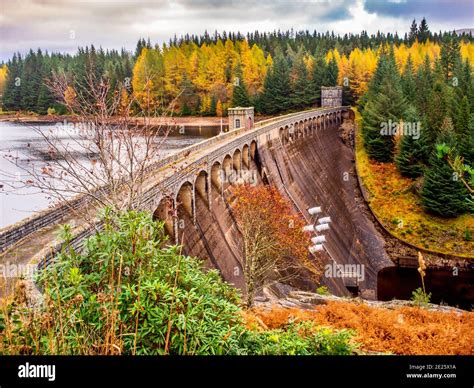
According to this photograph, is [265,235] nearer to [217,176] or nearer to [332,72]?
[217,176]

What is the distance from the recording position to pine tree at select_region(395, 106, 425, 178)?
4738cm

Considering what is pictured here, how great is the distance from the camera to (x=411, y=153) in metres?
47.6

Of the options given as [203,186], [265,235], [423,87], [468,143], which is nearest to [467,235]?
[468,143]

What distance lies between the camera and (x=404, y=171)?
49.2 m

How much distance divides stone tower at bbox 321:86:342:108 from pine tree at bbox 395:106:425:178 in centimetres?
2965

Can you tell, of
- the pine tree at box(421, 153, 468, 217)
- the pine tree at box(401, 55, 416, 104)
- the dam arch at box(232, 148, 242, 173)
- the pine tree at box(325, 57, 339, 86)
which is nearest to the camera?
the dam arch at box(232, 148, 242, 173)

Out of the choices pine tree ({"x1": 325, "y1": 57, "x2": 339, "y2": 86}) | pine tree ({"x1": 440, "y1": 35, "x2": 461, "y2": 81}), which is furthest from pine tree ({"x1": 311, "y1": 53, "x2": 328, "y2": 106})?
pine tree ({"x1": 440, "y1": 35, "x2": 461, "y2": 81})

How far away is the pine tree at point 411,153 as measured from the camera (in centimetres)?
4738

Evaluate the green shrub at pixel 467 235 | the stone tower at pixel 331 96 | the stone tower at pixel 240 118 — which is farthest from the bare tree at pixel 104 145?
the stone tower at pixel 331 96

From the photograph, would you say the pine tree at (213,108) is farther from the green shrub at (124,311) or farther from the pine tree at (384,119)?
the green shrub at (124,311)

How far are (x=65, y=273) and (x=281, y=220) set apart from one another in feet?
57.7

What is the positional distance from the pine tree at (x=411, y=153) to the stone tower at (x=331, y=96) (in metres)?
29.7

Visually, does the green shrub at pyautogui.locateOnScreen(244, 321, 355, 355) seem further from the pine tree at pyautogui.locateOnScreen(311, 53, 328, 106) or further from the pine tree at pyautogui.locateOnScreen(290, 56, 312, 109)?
the pine tree at pyautogui.locateOnScreen(311, 53, 328, 106)
